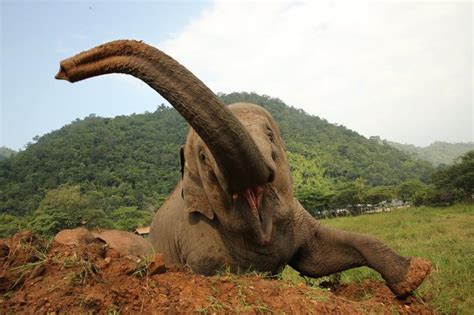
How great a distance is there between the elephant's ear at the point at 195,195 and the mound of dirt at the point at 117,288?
1.33 m

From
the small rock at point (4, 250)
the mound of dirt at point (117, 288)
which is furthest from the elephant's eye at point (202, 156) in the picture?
the small rock at point (4, 250)

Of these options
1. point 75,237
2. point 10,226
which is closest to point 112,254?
point 75,237

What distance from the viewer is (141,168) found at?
78250 millimetres

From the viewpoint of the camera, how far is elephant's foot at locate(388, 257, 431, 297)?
3.87 meters

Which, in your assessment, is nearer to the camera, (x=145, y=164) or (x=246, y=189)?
(x=246, y=189)

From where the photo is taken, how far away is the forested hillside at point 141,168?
5378 cm

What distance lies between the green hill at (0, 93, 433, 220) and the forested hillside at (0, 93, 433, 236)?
134 millimetres

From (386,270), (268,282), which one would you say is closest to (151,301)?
(268,282)

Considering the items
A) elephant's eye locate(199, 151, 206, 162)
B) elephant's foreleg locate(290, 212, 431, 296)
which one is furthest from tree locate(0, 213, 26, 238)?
elephant's foreleg locate(290, 212, 431, 296)

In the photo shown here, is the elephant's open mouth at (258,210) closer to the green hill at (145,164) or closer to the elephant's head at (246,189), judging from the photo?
the elephant's head at (246,189)

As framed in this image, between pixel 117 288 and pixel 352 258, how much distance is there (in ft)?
8.48

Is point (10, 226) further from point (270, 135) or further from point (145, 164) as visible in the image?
point (145, 164)

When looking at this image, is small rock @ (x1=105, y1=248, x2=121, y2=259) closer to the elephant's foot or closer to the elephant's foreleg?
the elephant's foreleg

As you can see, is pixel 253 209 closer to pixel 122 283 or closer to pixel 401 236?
pixel 122 283
